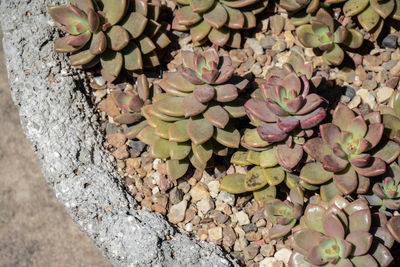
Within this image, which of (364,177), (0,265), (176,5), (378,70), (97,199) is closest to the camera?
(364,177)

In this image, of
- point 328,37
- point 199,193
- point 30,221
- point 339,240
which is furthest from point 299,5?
point 30,221

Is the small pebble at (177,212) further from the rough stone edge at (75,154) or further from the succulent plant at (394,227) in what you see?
the succulent plant at (394,227)

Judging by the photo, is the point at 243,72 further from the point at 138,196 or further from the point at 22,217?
the point at 22,217

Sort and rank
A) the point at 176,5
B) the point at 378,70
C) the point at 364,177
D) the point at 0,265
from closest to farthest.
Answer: the point at 364,177 < the point at 378,70 < the point at 176,5 < the point at 0,265

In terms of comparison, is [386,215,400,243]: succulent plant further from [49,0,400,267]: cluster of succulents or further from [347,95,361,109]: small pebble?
[347,95,361,109]: small pebble

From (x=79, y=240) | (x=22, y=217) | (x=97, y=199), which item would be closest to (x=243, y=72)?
(x=97, y=199)

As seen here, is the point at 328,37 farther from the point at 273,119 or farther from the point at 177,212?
the point at 177,212

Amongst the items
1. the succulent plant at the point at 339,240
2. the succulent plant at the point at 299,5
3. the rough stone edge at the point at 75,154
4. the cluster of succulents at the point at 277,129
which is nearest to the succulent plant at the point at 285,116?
the cluster of succulents at the point at 277,129
